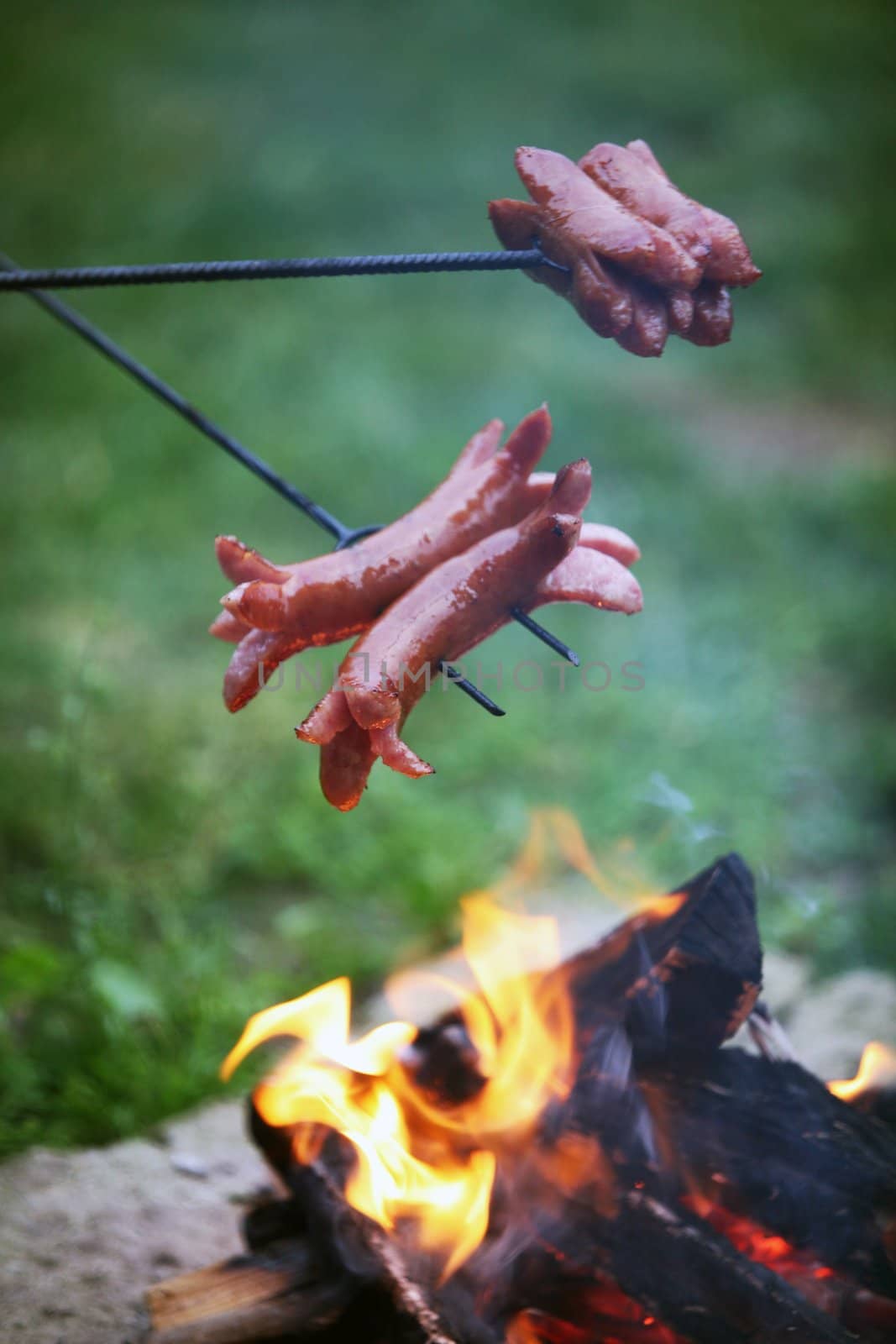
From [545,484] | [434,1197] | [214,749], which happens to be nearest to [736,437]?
[214,749]

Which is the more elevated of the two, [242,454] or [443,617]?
[242,454]


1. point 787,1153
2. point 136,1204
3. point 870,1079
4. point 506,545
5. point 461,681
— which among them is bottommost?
point 136,1204

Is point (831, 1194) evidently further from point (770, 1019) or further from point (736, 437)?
point (736, 437)

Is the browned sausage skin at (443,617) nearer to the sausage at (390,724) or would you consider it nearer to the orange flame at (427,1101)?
the sausage at (390,724)

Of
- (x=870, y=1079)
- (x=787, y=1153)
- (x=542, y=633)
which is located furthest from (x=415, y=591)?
(x=870, y=1079)

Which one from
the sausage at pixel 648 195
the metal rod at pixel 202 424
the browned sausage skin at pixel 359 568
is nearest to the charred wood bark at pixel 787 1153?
the browned sausage skin at pixel 359 568

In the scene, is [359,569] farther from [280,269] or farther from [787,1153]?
[787,1153]

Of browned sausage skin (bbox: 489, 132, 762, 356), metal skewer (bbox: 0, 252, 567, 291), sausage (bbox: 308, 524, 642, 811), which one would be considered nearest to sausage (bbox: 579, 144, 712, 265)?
browned sausage skin (bbox: 489, 132, 762, 356)
